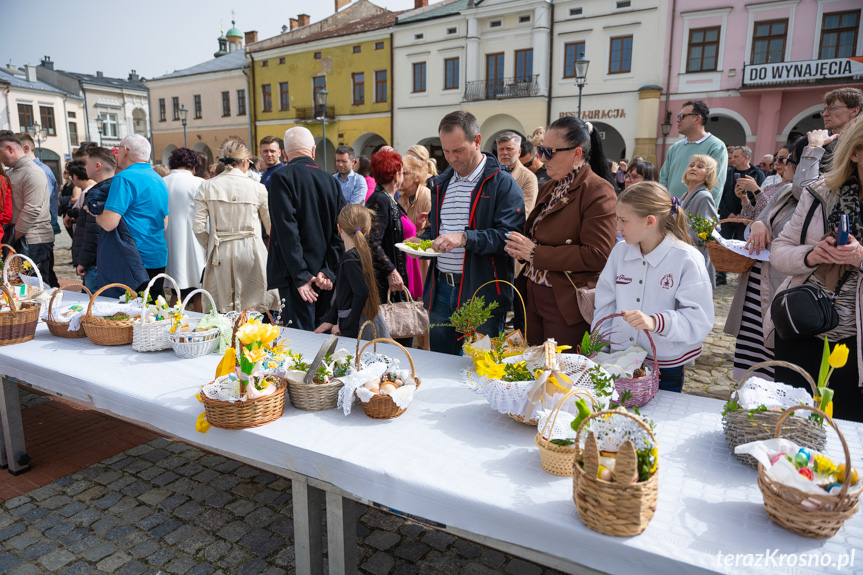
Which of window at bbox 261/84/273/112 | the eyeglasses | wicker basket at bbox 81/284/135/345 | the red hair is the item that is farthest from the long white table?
window at bbox 261/84/273/112

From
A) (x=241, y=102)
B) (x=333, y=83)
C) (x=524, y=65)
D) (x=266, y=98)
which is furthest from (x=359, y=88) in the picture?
(x=241, y=102)

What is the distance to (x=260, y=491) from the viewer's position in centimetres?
303

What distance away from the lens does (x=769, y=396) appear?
1794 mm

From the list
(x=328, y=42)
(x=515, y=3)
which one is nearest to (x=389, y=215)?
(x=515, y=3)

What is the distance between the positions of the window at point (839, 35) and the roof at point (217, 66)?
26036mm

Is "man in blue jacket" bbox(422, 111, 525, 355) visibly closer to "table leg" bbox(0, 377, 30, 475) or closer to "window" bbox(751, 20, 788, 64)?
"table leg" bbox(0, 377, 30, 475)

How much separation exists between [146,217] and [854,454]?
4.79 meters

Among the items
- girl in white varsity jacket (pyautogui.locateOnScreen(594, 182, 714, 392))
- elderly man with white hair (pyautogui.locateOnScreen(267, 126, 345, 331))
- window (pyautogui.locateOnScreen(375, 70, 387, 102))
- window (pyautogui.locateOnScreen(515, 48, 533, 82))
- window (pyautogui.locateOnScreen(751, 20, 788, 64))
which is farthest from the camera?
window (pyautogui.locateOnScreen(375, 70, 387, 102))

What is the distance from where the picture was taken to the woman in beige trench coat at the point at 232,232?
4527 millimetres

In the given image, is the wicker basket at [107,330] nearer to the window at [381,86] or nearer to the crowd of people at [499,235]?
the crowd of people at [499,235]

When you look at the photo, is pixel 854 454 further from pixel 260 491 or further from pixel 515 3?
pixel 515 3

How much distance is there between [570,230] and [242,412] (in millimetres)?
1763

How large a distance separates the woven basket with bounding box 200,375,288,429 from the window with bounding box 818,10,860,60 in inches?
804

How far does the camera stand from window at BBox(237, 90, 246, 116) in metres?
30.0
